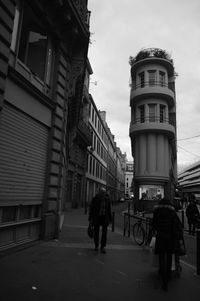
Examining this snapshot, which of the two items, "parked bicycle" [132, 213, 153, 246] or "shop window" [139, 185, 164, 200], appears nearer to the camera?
"parked bicycle" [132, 213, 153, 246]

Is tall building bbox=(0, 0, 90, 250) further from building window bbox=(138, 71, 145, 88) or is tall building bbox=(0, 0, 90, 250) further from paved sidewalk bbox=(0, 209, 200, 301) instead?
building window bbox=(138, 71, 145, 88)

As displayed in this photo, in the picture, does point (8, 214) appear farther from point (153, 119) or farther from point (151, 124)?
point (153, 119)

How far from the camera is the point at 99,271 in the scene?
5.94 m

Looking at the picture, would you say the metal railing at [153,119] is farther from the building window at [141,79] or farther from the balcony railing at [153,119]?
the building window at [141,79]

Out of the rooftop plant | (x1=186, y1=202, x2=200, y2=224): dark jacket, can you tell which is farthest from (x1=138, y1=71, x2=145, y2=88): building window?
(x1=186, y1=202, x2=200, y2=224): dark jacket

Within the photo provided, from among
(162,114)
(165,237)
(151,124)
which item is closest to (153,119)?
(151,124)

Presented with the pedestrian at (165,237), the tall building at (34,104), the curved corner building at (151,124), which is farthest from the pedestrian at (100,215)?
the curved corner building at (151,124)

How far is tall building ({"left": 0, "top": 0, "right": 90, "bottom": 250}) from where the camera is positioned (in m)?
6.79

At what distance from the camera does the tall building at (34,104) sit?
6793mm

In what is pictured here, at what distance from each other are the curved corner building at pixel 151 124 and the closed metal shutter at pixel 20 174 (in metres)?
19.8

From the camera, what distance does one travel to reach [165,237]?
17.5 ft

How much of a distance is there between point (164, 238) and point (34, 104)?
4978 millimetres

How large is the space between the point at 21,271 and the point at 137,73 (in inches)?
1069

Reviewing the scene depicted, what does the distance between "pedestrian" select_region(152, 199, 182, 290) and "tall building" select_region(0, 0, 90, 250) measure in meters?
3.45
